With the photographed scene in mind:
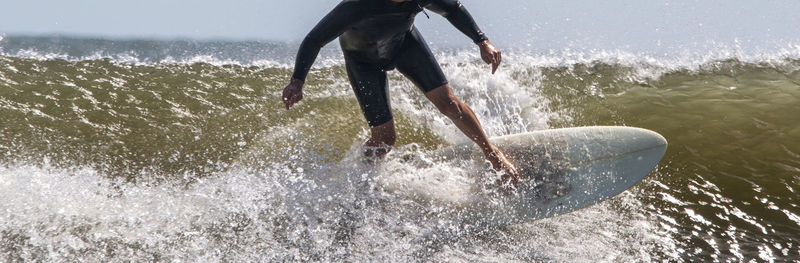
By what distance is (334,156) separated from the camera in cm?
432

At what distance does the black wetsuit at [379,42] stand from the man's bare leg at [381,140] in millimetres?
46

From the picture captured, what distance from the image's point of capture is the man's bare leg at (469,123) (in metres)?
3.46

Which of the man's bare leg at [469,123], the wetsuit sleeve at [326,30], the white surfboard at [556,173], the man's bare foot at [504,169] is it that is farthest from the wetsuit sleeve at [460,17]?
the white surfboard at [556,173]

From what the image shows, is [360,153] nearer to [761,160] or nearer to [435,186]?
[435,186]

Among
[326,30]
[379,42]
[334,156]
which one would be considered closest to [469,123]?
[379,42]

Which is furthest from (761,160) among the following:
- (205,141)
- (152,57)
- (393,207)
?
(152,57)

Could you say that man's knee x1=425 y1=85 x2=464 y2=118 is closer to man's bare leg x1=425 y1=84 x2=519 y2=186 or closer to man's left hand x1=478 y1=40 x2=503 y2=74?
man's bare leg x1=425 y1=84 x2=519 y2=186

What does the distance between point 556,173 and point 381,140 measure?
99 centimetres

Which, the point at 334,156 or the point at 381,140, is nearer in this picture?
the point at 381,140

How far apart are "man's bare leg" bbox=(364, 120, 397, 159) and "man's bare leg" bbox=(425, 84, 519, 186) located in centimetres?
31

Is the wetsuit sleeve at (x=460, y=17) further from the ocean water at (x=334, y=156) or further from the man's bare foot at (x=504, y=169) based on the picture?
the ocean water at (x=334, y=156)

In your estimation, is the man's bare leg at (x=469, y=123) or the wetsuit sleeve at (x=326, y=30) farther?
the man's bare leg at (x=469, y=123)

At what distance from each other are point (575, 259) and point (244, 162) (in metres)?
2.20

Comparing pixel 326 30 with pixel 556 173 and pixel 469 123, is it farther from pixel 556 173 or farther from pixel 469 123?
pixel 556 173
